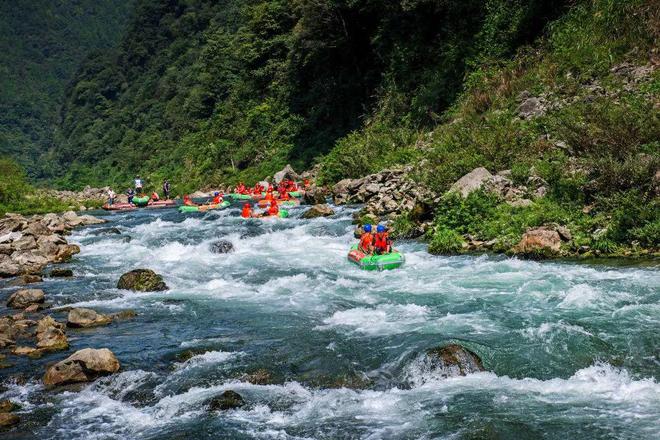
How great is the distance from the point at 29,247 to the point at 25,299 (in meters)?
6.71

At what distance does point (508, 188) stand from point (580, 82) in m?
5.92

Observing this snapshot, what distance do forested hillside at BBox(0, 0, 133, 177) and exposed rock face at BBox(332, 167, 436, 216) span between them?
7758 centimetres

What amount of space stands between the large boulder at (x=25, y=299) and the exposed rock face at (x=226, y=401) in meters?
6.49

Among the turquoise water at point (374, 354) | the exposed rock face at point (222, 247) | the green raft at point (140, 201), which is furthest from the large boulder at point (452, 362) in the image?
the green raft at point (140, 201)

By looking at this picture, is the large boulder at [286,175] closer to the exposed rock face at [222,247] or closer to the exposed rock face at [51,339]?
the exposed rock face at [222,247]

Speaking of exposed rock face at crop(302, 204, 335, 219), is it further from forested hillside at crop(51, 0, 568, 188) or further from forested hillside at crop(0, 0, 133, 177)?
forested hillside at crop(0, 0, 133, 177)

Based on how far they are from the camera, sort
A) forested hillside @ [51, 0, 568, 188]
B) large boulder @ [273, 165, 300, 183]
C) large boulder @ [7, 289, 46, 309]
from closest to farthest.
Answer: large boulder @ [7, 289, 46, 309] < forested hillside @ [51, 0, 568, 188] < large boulder @ [273, 165, 300, 183]

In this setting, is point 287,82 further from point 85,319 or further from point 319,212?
point 85,319

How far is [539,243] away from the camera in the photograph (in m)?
11.8

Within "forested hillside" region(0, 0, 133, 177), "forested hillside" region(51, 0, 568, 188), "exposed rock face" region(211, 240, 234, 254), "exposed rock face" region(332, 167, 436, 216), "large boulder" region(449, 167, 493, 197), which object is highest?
"forested hillside" region(0, 0, 133, 177)

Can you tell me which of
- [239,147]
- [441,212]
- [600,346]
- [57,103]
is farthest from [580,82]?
[57,103]

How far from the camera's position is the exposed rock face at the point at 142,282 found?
1241 centimetres

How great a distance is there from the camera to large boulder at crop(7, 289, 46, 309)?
37.2 feet

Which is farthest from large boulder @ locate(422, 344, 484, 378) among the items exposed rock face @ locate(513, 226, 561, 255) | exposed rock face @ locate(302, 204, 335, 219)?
exposed rock face @ locate(302, 204, 335, 219)
